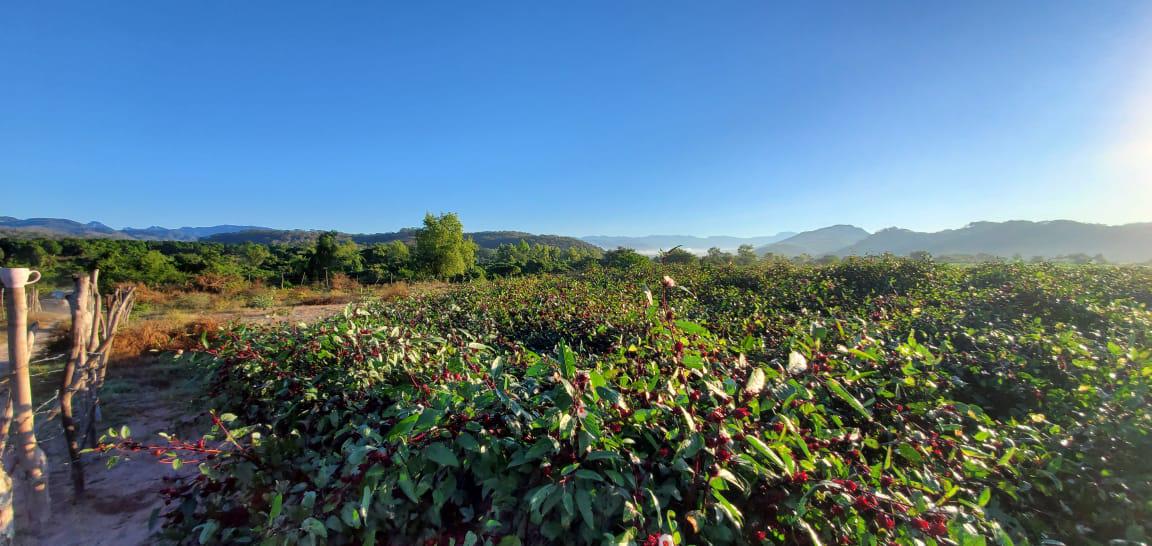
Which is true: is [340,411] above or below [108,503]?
above

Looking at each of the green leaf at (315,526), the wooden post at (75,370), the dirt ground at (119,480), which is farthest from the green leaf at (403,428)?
the wooden post at (75,370)

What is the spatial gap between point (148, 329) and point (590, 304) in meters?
9.09

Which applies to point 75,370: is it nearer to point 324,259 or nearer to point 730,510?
point 730,510

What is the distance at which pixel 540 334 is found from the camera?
4496 millimetres

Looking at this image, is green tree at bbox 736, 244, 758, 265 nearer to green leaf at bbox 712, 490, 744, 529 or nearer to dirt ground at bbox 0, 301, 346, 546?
green leaf at bbox 712, 490, 744, 529

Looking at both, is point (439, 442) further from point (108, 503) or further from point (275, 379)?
Answer: point (108, 503)

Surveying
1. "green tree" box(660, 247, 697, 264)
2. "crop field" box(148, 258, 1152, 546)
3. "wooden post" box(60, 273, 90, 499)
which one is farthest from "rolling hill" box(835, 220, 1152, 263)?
"wooden post" box(60, 273, 90, 499)

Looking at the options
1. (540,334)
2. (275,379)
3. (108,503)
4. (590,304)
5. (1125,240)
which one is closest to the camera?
(275,379)

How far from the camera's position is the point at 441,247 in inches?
998

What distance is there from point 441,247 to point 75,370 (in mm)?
22802

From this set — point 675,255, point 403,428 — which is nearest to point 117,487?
point 403,428

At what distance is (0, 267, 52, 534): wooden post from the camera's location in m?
2.55

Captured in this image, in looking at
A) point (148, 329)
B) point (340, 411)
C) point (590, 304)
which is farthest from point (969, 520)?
point (148, 329)

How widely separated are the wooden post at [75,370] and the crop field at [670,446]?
47.7 inches
